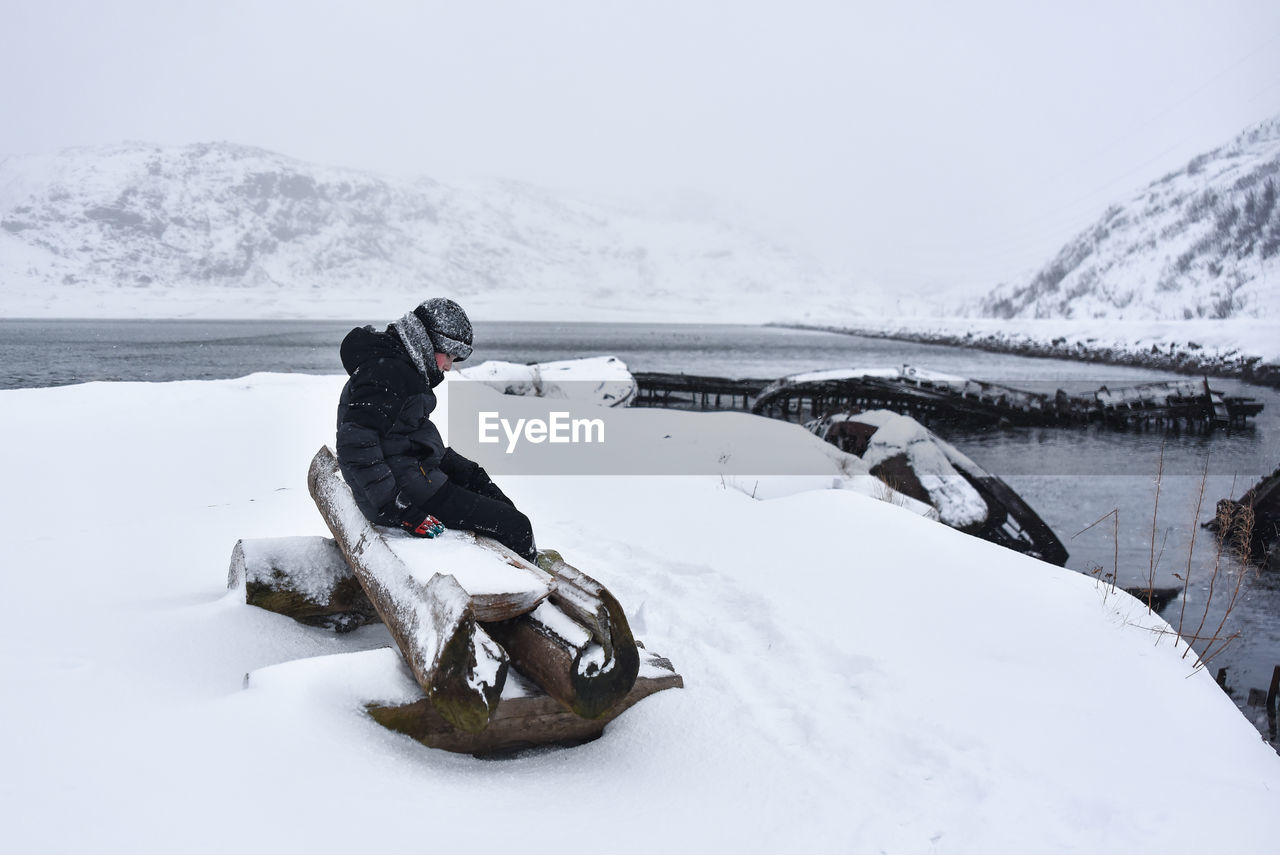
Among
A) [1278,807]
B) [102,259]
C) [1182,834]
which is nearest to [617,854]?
[1182,834]

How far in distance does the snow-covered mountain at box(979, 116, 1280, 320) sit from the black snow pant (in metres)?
69.4

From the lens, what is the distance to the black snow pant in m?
3.42

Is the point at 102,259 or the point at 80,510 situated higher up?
the point at 102,259

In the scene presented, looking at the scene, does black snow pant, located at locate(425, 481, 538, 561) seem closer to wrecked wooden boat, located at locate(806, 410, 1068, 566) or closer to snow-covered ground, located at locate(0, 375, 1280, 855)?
snow-covered ground, located at locate(0, 375, 1280, 855)

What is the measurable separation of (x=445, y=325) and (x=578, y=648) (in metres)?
1.75

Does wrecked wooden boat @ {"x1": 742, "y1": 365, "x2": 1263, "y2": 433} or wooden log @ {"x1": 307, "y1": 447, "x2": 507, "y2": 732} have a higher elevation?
wooden log @ {"x1": 307, "y1": 447, "x2": 507, "y2": 732}

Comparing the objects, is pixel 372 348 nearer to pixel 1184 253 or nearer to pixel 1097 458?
pixel 1097 458

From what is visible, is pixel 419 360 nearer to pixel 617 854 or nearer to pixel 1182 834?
pixel 617 854

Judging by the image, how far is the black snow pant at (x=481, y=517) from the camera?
3422 mm

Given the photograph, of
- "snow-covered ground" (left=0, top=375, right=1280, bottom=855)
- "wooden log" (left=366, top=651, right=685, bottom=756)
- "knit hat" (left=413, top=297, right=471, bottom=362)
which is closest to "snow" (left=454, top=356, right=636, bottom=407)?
"snow-covered ground" (left=0, top=375, right=1280, bottom=855)

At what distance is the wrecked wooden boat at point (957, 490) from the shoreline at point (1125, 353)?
34.1m

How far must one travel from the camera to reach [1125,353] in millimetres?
55406

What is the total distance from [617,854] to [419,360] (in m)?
2.32

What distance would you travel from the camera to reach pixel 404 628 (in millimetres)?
2783
